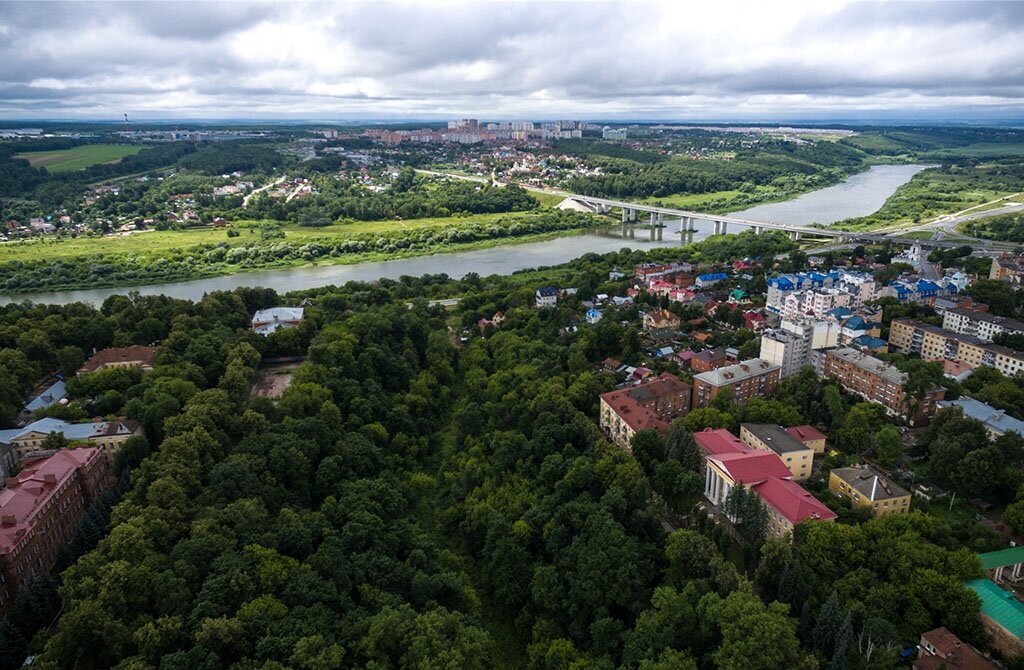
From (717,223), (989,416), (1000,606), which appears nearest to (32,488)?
(1000,606)

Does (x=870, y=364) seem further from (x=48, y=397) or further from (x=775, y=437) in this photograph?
(x=48, y=397)

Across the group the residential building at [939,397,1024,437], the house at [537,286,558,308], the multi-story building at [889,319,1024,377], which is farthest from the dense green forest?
the house at [537,286,558,308]

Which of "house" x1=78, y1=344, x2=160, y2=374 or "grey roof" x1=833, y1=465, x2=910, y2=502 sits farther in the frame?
"house" x1=78, y1=344, x2=160, y2=374

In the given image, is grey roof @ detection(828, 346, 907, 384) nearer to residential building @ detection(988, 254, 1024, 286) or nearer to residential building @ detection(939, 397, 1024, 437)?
residential building @ detection(939, 397, 1024, 437)

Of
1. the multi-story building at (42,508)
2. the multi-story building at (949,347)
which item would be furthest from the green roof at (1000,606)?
the multi-story building at (42,508)

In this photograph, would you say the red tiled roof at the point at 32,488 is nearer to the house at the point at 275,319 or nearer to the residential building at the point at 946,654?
the house at the point at 275,319

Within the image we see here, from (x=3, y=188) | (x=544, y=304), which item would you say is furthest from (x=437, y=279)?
(x=3, y=188)
